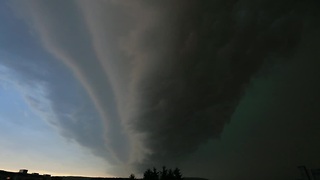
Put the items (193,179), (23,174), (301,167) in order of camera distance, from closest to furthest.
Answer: (301,167), (23,174), (193,179)

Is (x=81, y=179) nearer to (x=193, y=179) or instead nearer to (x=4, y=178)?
(x=4, y=178)

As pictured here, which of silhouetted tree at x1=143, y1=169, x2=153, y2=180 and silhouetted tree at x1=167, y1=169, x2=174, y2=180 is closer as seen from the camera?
silhouetted tree at x1=143, y1=169, x2=153, y2=180

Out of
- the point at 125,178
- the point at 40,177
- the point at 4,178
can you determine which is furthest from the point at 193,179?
the point at 4,178

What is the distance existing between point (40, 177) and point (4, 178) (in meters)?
10.1

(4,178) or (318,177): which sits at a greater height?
(4,178)

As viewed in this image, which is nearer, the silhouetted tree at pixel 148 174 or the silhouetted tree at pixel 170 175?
the silhouetted tree at pixel 148 174

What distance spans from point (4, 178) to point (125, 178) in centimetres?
3311

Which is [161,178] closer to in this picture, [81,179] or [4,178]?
[81,179]

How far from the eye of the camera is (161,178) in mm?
66812

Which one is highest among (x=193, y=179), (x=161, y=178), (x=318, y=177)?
(x=193, y=179)

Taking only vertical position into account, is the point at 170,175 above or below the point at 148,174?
above

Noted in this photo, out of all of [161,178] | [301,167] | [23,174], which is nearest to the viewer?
[301,167]

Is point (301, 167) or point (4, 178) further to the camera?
point (4, 178)

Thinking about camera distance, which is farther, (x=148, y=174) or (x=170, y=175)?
(x=170, y=175)
